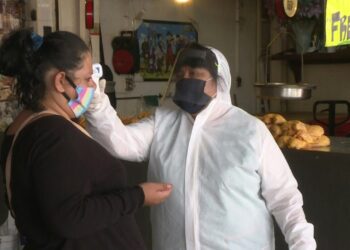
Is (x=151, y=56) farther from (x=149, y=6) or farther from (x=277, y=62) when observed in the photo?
(x=277, y=62)

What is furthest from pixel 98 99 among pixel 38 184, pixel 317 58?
pixel 317 58

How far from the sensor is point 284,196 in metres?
1.52

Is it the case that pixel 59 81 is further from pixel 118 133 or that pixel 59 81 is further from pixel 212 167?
pixel 212 167

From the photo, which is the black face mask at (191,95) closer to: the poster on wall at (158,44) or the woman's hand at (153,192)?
the woman's hand at (153,192)

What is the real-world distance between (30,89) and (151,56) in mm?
3772

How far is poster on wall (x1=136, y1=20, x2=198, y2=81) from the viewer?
4907 millimetres

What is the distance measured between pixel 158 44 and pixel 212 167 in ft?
11.8

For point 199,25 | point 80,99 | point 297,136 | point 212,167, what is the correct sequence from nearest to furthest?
1. point 80,99
2. point 212,167
3. point 297,136
4. point 199,25

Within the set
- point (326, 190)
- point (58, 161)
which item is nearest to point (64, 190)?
point (58, 161)

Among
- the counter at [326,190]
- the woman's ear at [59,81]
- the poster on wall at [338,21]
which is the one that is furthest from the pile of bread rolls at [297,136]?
the woman's ear at [59,81]

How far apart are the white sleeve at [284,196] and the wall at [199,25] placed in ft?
11.0

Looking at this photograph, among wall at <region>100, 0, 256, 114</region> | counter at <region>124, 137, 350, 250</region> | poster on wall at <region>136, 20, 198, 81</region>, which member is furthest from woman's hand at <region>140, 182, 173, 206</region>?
poster on wall at <region>136, 20, 198, 81</region>

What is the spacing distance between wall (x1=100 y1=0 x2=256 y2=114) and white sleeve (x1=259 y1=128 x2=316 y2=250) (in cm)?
335

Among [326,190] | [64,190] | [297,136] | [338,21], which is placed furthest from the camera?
[338,21]
